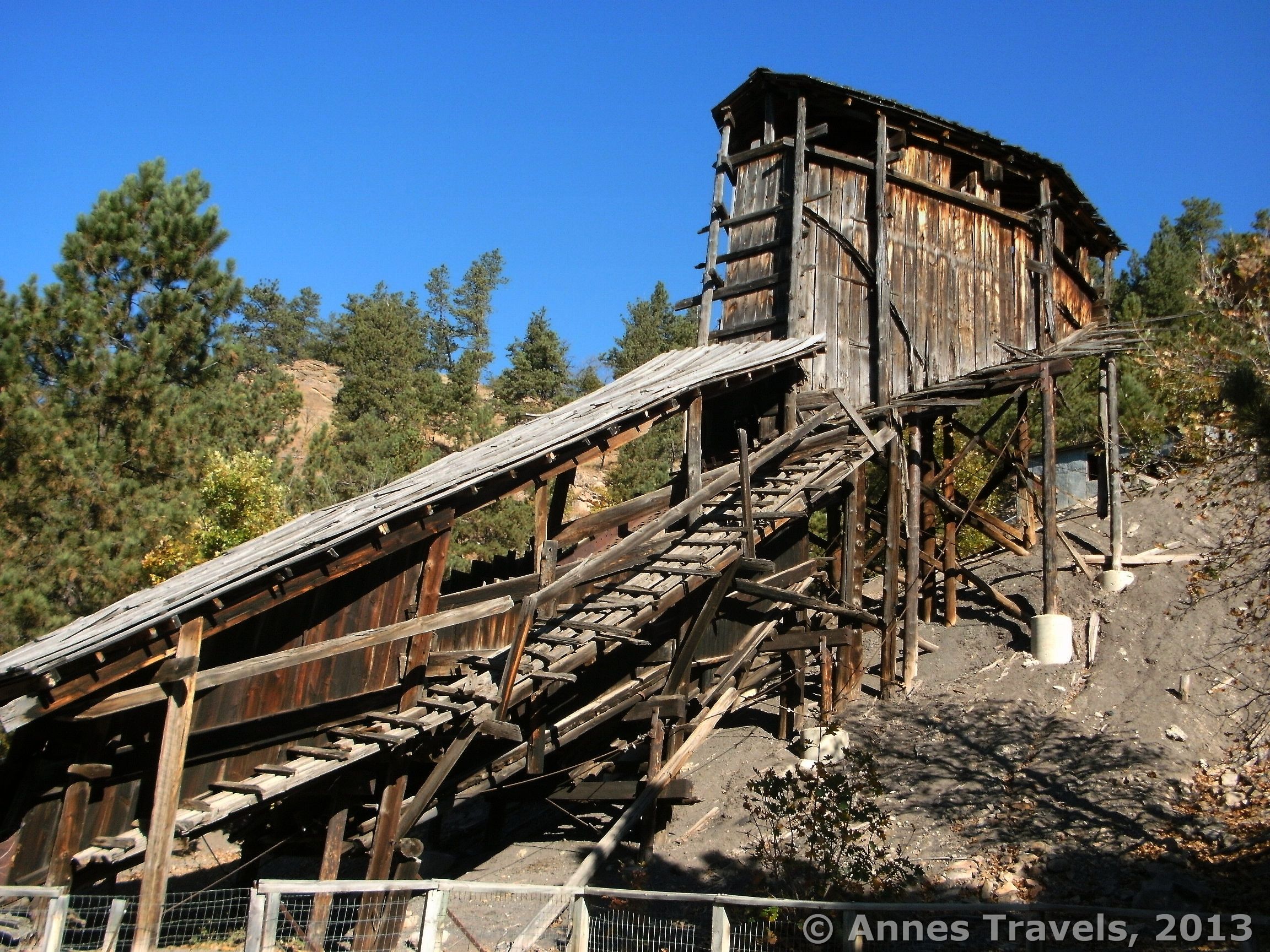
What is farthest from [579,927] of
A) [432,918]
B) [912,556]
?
[912,556]

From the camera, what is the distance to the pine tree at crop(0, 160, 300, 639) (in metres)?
16.0

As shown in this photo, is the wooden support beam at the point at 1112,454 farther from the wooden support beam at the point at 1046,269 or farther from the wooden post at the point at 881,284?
the wooden post at the point at 881,284

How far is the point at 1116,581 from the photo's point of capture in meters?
17.4

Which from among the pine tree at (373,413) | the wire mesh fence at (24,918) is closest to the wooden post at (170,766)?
the wire mesh fence at (24,918)

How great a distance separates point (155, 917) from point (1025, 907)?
6468 mm

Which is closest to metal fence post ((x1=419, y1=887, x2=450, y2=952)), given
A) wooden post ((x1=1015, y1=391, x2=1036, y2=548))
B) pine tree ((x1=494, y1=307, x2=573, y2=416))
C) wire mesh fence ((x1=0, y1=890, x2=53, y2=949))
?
wire mesh fence ((x1=0, y1=890, x2=53, y2=949))

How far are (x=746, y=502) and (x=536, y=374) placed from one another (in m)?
33.1

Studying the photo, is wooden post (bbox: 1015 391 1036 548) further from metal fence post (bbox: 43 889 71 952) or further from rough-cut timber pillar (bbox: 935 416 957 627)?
→ metal fence post (bbox: 43 889 71 952)

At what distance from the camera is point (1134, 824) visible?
11.4m

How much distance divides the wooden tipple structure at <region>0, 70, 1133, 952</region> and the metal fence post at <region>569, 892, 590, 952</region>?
86.5 inches

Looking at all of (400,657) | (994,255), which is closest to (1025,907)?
(400,657)

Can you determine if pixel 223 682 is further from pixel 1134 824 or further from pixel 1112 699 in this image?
pixel 1112 699

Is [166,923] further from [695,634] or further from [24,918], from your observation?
[695,634]

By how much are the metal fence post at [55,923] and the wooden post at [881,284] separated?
12.4m
